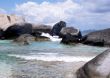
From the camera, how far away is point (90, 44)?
3719 cm

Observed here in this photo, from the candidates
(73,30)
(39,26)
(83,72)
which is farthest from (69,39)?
(83,72)

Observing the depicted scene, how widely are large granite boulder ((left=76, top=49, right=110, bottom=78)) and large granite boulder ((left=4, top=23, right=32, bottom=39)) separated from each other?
41.8 meters

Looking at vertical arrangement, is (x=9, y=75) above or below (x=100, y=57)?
below

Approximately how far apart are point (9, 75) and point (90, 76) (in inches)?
183

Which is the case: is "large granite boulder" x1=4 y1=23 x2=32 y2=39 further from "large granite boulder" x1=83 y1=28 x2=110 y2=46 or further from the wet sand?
the wet sand

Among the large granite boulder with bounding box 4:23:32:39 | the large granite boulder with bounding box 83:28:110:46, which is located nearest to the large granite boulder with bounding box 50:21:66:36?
the large granite boulder with bounding box 4:23:32:39

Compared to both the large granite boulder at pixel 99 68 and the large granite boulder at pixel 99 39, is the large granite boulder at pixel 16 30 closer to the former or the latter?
the large granite boulder at pixel 99 39

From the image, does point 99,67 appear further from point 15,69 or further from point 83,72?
point 15,69

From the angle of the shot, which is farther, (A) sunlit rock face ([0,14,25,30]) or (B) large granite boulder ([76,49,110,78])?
(A) sunlit rock face ([0,14,25,30])

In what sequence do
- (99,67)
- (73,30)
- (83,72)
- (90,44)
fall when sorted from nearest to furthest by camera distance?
1. (99,67)
2. (83,72)
3. (90,44)
4. (73,30)

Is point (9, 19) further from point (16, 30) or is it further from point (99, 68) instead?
point (99, 68)

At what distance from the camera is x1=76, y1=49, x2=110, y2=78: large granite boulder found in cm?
1026

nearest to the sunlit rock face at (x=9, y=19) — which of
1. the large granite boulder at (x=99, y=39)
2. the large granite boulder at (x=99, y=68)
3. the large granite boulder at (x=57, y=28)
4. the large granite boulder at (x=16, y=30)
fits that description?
the large granite boulder at (x=16, y=30)

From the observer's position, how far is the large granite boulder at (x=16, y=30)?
5278 centimetres
